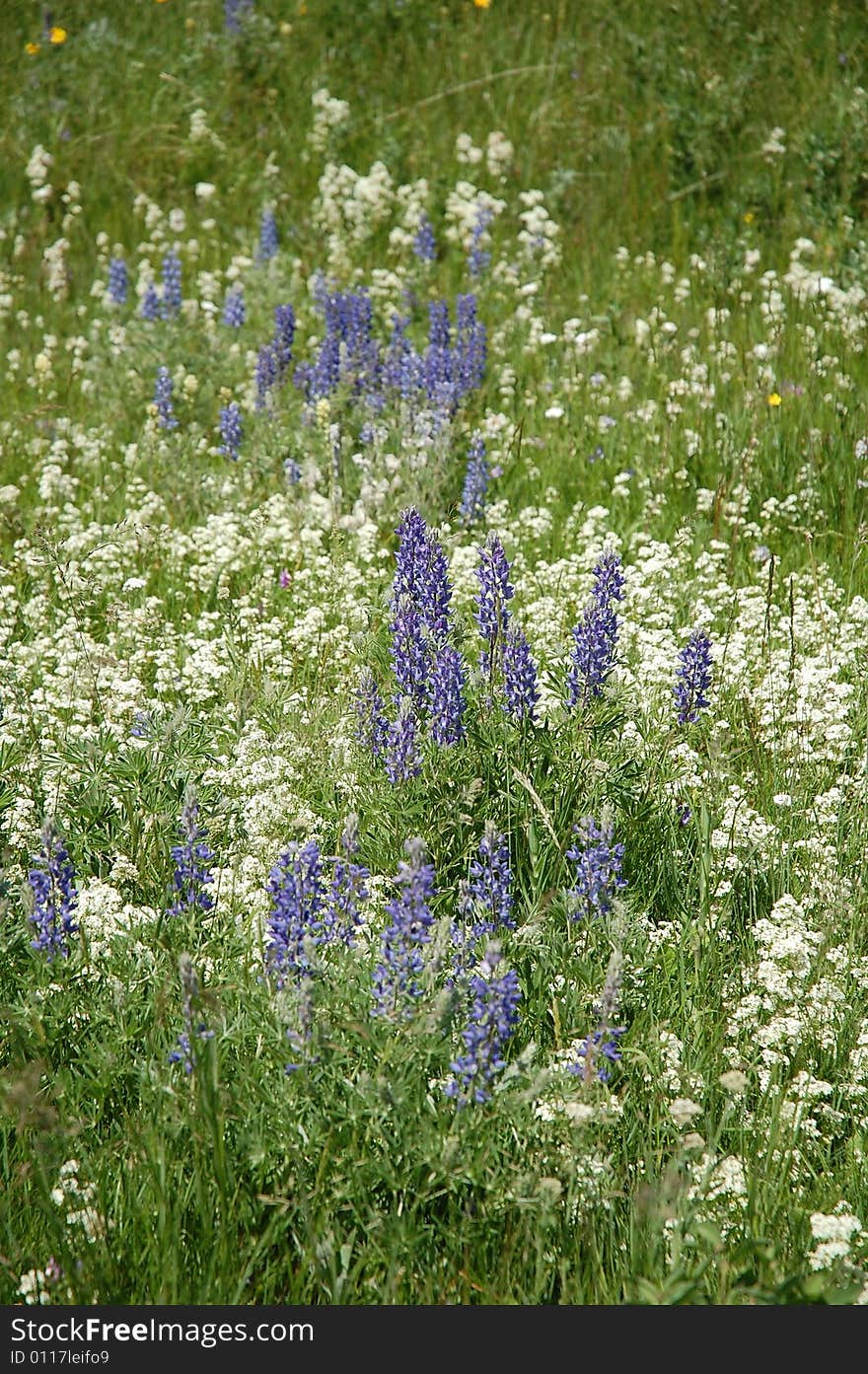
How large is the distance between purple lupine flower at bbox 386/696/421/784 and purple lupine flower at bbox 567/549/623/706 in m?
0.46

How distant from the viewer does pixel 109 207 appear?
835 cm

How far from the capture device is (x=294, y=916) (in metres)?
2.49

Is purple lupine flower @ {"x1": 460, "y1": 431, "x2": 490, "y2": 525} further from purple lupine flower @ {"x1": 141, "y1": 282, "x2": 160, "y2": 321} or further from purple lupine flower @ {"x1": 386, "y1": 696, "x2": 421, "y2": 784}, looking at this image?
purple lupine flower @ {"x1": 141, "y1": 282, "x2": 160, "y2": 321}

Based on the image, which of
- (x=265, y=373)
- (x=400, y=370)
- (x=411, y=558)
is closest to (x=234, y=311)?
(x=265, y=373)

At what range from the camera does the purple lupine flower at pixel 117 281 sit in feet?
23.2

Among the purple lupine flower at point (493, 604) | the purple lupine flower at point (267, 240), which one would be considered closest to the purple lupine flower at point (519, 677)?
the purple lupine flower at point (493, 604)

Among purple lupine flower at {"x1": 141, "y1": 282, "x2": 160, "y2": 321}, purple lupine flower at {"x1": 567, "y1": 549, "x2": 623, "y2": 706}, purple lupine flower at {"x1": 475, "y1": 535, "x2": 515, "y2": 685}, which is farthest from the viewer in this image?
purple lupine flower at {"x1": 141, "y1": 282, "x2": 160, "y2": 321}

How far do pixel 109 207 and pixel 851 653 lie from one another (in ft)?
20.7

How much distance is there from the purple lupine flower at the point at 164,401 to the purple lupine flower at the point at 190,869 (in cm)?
330

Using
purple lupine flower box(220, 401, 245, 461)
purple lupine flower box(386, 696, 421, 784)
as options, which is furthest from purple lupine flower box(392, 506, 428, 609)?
purple lupine flower box(220, 401, 245, 461)

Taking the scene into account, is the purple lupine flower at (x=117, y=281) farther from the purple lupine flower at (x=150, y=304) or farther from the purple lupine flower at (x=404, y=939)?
the purple lupine flower at (x=404, y=939)

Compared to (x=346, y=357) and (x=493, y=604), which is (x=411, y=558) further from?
(x=346, y=357)

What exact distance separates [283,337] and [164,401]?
2.46 ft

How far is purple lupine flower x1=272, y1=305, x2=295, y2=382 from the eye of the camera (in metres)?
6.15
